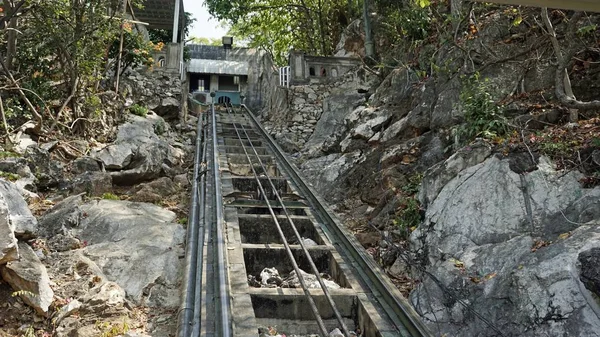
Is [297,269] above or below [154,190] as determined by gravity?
below

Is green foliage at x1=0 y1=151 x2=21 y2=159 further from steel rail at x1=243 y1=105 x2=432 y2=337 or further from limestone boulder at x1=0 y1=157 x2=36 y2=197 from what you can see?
steel rail at x1=243 y1=105 x2=432 y2=337

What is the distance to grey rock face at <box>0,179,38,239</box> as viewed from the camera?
5.58 meters

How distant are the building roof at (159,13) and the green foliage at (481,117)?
17765mm

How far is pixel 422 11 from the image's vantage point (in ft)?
42.5

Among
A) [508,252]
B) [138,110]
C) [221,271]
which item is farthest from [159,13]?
[508,252]

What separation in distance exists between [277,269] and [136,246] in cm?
190

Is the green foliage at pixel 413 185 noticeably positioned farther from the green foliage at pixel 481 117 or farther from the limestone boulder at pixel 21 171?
the limestone boulder at pixel 21 171

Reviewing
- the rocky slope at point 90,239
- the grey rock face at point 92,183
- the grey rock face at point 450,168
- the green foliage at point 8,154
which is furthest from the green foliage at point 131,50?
the grey rock face at point 450,168

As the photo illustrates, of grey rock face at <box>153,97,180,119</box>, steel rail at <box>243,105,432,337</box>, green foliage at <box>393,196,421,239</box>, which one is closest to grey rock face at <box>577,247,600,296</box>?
steel rail at <box>243,105,432,337</box>

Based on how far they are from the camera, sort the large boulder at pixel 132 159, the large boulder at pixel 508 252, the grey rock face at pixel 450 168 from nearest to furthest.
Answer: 1. the large boulder at pixel 508 252
2. the grey rock face at pixel 450 168
3. the large boulder at pixel 132 159

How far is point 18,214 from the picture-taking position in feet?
18.7

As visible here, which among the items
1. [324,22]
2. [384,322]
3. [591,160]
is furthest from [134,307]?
[324,22]

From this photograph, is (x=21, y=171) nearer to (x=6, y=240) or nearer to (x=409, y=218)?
(x=6, y=240)

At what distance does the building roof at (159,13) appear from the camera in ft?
72.7
